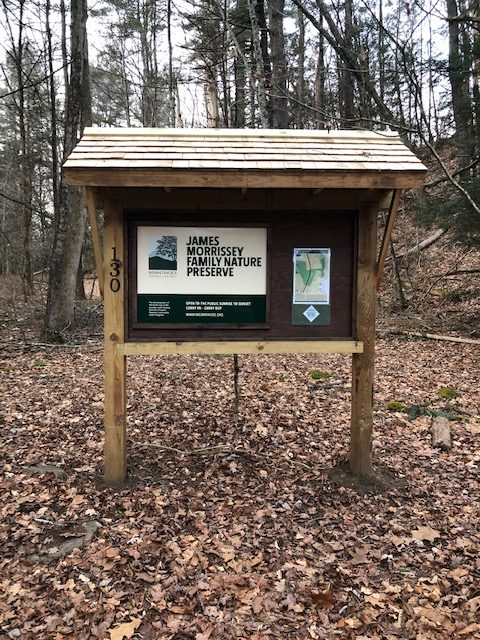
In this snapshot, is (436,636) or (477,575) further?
(477,575)

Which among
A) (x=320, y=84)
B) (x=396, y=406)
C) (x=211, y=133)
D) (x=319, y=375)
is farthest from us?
(x=320, y=84)

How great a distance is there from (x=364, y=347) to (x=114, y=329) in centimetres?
212

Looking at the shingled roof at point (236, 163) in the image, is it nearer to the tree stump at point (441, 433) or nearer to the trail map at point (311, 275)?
the trail map at point (311, 275)

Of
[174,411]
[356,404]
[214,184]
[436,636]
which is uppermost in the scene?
[214,184]

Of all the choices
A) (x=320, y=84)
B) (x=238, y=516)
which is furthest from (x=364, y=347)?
(x=320, y=84)

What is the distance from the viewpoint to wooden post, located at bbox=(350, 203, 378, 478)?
4033 millimetres

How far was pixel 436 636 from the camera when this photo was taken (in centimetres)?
256

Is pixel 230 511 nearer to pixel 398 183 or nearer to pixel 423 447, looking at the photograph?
pixel 423 447

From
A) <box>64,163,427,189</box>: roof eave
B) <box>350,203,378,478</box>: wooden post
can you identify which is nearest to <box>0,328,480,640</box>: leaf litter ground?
<box>350,203,378,478</box>: wooden post

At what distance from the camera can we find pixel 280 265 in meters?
4.05

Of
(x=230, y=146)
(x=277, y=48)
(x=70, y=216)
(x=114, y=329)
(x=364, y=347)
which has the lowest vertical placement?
(x=364, y=347)

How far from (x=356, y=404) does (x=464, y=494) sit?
1152 mm

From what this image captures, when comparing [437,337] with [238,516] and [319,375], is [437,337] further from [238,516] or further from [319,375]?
[238,516]

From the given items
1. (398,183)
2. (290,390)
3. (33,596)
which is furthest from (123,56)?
(33,596)
